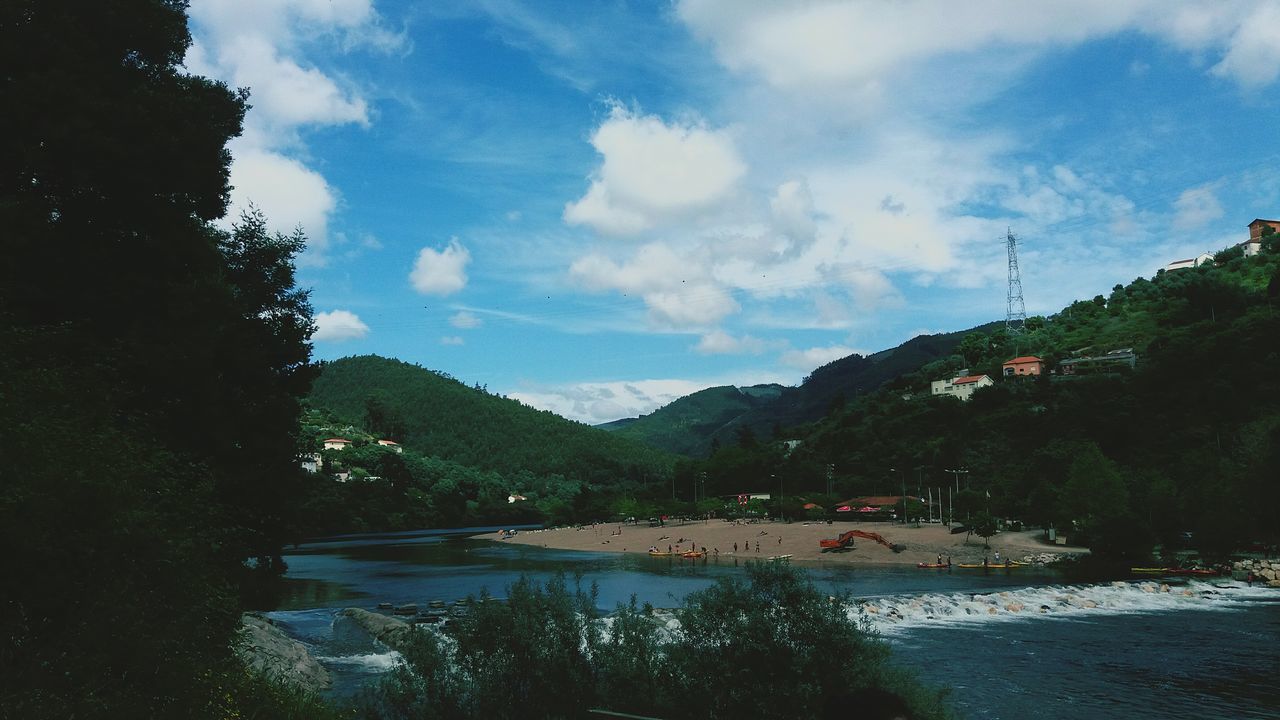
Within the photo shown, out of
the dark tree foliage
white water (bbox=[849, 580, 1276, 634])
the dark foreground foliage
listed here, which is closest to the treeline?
white water (bbox=[849, 580, 1276, 634])

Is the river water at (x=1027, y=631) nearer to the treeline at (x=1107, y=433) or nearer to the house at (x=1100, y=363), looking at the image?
the treeline at (x=1107, y=433)

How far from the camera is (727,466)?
539ft

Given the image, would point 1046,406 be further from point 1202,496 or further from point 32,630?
point 32,630

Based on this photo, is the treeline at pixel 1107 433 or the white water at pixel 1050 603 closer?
the white water at pixel 1050 603

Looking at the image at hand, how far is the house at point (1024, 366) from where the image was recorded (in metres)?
145

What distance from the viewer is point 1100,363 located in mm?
133000

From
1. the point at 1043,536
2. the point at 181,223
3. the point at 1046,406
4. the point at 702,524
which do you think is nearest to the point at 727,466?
the point at 702,524

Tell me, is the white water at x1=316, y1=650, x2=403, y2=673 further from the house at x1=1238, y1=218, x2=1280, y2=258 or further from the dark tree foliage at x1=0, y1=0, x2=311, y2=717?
the house at x1=1238, y1=218, x2=1280, y2=258

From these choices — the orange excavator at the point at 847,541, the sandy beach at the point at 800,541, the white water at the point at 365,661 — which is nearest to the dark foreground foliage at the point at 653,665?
the white water at the point at 365,661

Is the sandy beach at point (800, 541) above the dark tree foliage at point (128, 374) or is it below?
below

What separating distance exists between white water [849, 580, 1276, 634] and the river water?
0.11 m

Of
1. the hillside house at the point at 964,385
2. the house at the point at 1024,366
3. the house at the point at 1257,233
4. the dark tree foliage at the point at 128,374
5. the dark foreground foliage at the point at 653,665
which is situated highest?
the house at the point at 1257,233

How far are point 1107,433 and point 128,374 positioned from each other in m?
104

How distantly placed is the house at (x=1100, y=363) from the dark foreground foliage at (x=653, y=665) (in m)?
130
